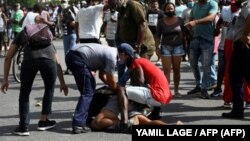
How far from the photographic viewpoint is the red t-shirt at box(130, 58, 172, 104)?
732cm

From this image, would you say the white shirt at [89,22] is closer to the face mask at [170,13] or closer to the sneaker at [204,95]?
the face mask at [170,13]

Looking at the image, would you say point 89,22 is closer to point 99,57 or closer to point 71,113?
point 71,113

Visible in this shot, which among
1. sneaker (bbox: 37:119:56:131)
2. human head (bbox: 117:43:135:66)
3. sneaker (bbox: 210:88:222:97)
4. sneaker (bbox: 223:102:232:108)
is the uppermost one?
human head (bbox: 117:43:135:66)

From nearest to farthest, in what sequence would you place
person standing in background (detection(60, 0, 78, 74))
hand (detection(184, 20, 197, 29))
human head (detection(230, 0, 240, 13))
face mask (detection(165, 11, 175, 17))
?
human head (detection(230, 0, 240, 13))
hand (detection(184, 20, 197, 29))
face mask (detection(165, 11, 175, 17))
person standing in background (detection(60, 0, 78, 74))

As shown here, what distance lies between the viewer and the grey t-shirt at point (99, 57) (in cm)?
708

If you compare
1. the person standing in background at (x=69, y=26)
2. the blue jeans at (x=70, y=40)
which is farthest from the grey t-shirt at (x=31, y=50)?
the blue jeans at (x=70, y=40)

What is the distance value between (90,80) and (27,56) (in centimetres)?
84

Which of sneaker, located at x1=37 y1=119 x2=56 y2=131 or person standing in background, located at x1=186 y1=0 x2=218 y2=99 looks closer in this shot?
sneaker, located at x1=37 y1=119 x2=56 y2=131

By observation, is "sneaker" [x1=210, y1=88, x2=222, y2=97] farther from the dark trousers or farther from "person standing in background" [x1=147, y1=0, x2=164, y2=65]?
"person standing in background" [x1=147, y1=0, x2=164, y2=65]

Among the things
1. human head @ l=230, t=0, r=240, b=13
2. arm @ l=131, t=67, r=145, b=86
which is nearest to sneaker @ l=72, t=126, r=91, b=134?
arm @ l=131, t=67, r=145, b=86

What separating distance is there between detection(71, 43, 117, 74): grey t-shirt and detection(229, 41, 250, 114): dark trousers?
1.79 meters

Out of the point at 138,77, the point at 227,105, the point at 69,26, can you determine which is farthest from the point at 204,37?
the point at 69,26

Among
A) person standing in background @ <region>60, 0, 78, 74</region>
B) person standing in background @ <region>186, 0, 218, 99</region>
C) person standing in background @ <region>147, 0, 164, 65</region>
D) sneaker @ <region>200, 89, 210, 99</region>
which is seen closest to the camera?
person standing in background @ <region>186, 0, 218, 99</region>

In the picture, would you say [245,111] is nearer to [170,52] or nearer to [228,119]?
[228,119]
